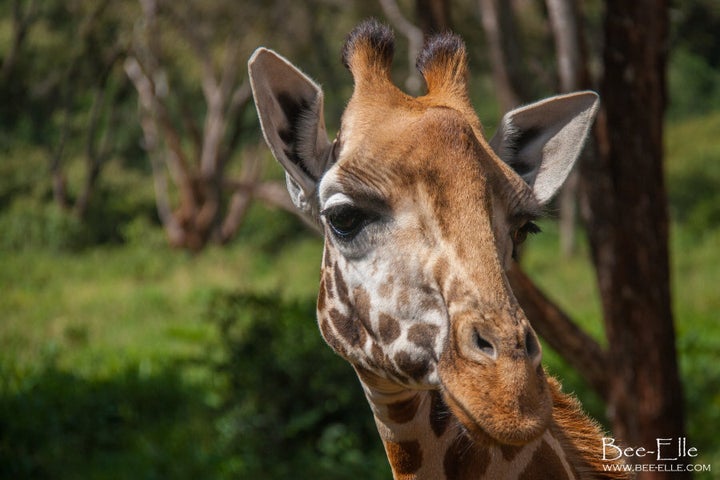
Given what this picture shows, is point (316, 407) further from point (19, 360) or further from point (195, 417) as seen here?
point (19, 360)

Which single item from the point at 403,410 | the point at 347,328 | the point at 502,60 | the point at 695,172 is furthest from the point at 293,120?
the point at 695,172

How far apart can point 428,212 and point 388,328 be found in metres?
0.34

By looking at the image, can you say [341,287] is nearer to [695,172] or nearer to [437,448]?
[437,448]

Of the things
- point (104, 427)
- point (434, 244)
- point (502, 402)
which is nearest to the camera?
point (502, 402)

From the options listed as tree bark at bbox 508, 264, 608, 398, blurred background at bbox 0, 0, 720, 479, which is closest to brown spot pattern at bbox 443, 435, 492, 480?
blurred background at bbox 0, 0, 720, 479

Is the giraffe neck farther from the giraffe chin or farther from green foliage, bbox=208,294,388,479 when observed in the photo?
green foliage, bbox=208,294,388,479

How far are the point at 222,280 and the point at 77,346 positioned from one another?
3634 mm

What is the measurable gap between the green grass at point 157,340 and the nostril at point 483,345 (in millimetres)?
4470

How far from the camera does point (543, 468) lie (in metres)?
2.74

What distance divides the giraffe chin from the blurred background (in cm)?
90

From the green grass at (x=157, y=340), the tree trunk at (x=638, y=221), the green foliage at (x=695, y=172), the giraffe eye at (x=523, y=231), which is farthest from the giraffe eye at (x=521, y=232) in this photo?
the green foliage at (x=695, y=172)

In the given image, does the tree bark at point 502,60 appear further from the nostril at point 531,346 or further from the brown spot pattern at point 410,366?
the nostril at point 531,346

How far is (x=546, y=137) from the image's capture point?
291 centimetres

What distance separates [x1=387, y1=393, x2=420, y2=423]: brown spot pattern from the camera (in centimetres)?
274
